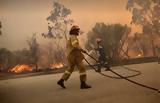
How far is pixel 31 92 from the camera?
554 cm

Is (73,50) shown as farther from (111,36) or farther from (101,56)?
(111,36)

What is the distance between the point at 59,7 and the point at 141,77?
2478mm

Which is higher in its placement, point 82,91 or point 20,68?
point 20,68

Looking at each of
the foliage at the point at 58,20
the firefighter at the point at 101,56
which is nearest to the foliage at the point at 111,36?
the firefighter at the point at 101,56

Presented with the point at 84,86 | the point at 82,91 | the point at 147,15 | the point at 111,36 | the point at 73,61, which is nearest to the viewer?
the point at 82,91

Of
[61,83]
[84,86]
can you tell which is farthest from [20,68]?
[84,86]

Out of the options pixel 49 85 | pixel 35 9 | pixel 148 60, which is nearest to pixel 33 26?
pixel 35 9

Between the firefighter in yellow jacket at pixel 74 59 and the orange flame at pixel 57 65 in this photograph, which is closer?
the firefighter in yellow jacket at pixel 74 59

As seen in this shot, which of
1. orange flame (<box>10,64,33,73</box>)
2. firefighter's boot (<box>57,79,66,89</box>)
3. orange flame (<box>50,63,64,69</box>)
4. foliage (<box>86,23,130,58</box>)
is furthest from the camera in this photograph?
foliage (<box>86,23,130,58</box>)

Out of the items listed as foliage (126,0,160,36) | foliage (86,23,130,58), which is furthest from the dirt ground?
foliage (126,0,160,36)

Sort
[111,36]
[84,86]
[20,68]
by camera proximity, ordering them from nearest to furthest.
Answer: [84,86] → [20,68] → [111,36]

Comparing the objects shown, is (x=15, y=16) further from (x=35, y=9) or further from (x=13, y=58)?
(x=13, y=58)

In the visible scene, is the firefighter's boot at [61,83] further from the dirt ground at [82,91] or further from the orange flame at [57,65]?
the orange flame at [57,65]

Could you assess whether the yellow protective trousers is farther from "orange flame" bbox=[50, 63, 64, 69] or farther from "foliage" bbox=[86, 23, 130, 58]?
"foliage" bbox=[86, 23, 130, 58]
